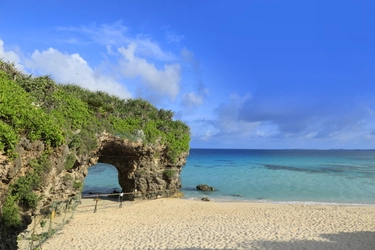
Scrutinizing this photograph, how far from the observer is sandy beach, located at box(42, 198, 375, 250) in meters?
13.2

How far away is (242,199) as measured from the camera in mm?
29156

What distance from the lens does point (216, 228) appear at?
15961 mm

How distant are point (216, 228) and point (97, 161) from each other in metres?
12.2

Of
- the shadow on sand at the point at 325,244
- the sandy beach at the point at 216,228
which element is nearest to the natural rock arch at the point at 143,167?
the sandy beach at the point at 216,228

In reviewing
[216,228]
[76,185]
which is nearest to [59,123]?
[76,185]

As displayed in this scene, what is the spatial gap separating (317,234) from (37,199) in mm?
14635

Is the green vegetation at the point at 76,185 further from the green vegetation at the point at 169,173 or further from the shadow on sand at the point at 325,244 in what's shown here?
the shadow on sand at the point at 325,244

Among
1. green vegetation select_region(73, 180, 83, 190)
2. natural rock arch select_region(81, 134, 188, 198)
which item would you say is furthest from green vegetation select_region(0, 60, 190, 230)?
natural rock arch select_region(81, 134, 188, 198)

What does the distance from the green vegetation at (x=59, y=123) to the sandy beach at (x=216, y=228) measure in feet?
12.0

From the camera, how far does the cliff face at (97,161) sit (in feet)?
35.2

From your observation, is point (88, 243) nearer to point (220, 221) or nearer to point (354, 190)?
point (220, 221)

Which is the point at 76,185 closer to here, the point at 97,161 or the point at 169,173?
the point at 97,161

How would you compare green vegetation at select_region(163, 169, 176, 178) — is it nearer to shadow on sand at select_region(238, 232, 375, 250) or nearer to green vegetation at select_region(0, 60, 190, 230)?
green vegetation at select_region(0, 60, 190, 230)

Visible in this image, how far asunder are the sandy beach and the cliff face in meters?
2.48
